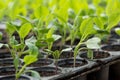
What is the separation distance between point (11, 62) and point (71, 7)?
0.46 meters

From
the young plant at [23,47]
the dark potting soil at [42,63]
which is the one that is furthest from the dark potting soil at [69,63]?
the young plant at [23,47]

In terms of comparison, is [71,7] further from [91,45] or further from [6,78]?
[6,78]

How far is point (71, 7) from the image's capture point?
4.56 ft

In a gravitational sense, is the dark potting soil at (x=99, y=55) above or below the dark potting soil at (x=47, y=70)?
above

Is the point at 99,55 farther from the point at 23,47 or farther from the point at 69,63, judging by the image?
the point at 23,47

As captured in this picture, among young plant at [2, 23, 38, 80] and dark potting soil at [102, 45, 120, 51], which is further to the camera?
dark potting soil at [102, 45, 120, 51]

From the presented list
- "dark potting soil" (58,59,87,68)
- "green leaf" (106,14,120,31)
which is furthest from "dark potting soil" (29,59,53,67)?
"green leaf" (106,14,120,31)

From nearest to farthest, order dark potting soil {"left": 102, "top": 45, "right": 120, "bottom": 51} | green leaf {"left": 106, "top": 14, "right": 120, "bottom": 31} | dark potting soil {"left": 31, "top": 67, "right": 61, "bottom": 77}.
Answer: dark potting soil {"left": 31, "top": 67, "right": 61, "bottom": 77}
green leaf {"left": 106, "top": 14, "right": 120, "bottom": 31}
dark potting soil {"left": 102, "top": 45, "right": 120, "bottom": 51}

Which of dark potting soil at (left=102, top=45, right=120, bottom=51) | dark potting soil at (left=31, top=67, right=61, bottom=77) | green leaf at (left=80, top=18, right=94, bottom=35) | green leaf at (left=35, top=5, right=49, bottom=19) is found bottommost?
dark potting soil at (left=31, top=67, right=61, bottom=77)

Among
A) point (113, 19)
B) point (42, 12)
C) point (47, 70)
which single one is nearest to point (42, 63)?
point (47, 70)

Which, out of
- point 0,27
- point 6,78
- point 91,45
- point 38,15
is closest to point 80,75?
point 91,45

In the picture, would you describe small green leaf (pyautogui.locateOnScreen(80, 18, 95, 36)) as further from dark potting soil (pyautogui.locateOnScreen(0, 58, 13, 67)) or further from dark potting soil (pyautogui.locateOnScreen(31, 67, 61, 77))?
dark potting soil (pyautogui.locateOnScreen(0, 58, 13, 67))

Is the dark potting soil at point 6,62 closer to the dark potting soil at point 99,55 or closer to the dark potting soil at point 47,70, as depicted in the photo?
the dark potting soil at point 47,70

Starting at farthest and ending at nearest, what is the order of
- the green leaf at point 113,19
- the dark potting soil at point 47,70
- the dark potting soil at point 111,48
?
the dark potting soil at point 111,48 < the green leaf at point 113,19 < the dark potting soil at point 47,70
